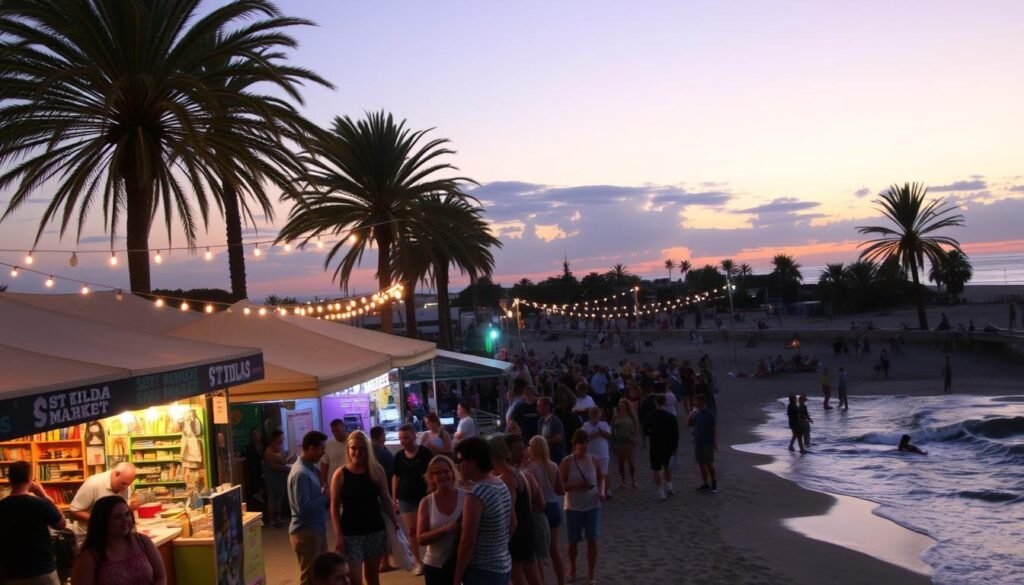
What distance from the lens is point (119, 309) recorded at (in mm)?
12195

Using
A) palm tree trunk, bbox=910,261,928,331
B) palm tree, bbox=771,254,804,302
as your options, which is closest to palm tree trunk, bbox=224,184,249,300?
palm tree trunk, bbox=910,261,928,331

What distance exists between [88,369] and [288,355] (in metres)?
4.30

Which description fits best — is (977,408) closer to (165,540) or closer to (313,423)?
(313,423)

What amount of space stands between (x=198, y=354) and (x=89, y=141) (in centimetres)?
771

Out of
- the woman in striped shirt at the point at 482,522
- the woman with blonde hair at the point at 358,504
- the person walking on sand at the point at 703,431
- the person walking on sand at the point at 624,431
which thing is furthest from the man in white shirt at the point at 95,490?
the person walking on sand at the point at 703,431

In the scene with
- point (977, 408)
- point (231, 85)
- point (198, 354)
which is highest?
point (231, 85)

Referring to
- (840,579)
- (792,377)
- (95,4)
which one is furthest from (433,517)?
(792,377)

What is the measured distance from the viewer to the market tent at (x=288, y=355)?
9.27 meters

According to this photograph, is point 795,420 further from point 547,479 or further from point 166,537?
point 166,537

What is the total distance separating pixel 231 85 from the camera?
1661cm

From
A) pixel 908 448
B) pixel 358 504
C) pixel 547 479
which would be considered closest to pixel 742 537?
pixel 547 479

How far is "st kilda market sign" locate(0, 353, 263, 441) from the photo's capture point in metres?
5.12

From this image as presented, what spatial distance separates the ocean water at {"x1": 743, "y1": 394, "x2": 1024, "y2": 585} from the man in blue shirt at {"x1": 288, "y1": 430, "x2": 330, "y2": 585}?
7858mm

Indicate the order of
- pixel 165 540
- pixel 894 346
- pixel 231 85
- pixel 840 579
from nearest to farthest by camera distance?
pixel 165 540 < pixel 840 579 < pixel 231 85 < pixel 894 346
